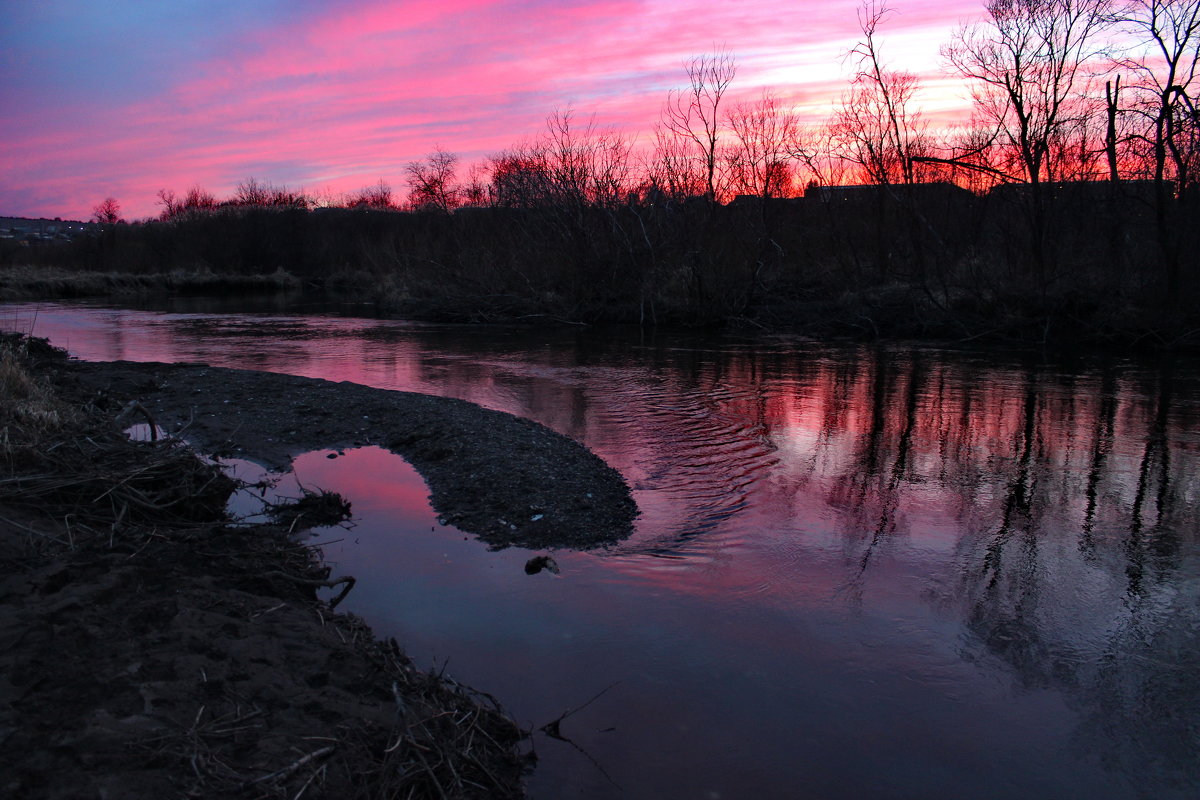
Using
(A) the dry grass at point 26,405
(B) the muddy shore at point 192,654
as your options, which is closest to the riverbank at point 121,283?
(A) the dry grass at point 26,405

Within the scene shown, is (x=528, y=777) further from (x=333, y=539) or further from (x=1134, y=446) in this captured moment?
(x=1134, y=446)

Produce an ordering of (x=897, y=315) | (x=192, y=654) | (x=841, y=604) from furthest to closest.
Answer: (x=897, y=315) → (x=841, y=604) → (x=192, y=654)

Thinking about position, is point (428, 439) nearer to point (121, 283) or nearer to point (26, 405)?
point (26, 405)

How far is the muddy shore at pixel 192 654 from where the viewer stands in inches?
128

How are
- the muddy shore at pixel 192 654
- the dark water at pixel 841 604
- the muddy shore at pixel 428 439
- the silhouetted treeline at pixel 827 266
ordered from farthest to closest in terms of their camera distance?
the silhouetted treeline at pixel 827 266
the muddy shore at pixel 428 439
the dark water at pixel 841 604
the muddy shore at pixel 192 654

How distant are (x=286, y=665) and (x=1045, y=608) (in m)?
5.34

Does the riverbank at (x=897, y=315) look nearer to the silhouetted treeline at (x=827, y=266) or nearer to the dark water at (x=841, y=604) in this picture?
the silhouetted treeline at (x=827, y=266)

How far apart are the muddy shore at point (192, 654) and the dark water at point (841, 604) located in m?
0.44

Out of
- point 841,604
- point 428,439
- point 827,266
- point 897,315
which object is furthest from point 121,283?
point 841,604

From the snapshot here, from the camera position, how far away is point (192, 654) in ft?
13.0

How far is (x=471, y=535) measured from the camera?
24.5ft

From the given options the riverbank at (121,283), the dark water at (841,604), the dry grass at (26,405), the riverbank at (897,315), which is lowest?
the dark water at (841,604)

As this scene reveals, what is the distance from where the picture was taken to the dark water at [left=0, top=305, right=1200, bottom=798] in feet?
14.4

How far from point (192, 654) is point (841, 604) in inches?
174
